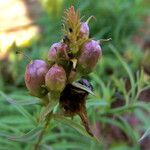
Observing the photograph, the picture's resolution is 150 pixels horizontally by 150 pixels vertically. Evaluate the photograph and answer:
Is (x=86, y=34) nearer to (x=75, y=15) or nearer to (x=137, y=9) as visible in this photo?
(x=75, y=15)

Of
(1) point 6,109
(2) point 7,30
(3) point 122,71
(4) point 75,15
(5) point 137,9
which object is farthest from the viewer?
(2) point 7,30

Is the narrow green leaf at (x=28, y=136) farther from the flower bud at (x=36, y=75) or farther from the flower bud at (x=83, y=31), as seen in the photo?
the flower bud at (x=83, y=31)

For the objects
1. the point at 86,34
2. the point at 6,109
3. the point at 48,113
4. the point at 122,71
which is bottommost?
the point at 122,71

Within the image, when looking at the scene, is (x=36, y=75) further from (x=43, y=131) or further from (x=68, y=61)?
(x=43, y=131)

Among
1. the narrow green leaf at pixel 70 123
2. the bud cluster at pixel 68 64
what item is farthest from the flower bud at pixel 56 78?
the narrow green leaf at pixel 70 123

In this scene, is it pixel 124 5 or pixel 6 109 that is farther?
pixel 124 5

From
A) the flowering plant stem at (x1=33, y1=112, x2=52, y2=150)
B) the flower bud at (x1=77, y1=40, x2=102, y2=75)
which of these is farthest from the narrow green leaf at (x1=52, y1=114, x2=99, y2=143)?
the flower bud at (x1=77, y1=40, x2=102, y2=75)

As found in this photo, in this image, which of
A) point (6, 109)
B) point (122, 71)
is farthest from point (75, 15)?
point (122, 71)
